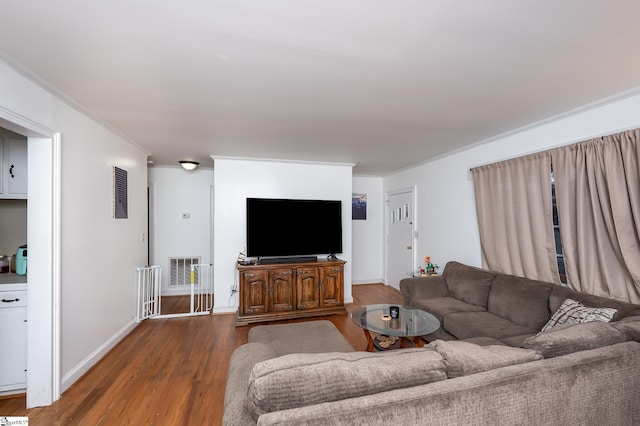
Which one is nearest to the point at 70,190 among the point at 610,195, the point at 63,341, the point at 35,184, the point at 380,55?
the point at 35,184

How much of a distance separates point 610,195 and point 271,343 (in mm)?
2946

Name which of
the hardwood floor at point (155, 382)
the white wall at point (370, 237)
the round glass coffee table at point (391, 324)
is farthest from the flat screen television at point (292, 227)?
the round glass coffee table at point (391, 324)

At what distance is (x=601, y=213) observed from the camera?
218cm

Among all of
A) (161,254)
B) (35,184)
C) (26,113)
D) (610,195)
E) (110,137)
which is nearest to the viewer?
(26,113)

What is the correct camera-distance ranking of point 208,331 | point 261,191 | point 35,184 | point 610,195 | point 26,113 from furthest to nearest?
point 261,191 → point 208,331 → point 610,195 → point 35,184 → point 26,113

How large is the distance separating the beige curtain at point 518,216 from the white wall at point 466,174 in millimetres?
175

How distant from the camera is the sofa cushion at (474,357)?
42.4 inches

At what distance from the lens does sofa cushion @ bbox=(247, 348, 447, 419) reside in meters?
0.89

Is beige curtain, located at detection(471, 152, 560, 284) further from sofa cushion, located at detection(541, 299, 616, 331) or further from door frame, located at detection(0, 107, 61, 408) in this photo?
door frame, located at detection(0, 107, 61, 408)

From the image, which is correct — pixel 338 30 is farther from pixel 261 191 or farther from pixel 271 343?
pixel 261 191

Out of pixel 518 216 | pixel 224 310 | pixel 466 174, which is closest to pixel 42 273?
pixel 224 310

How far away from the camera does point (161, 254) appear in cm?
476

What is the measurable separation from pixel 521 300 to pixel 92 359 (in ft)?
13.4

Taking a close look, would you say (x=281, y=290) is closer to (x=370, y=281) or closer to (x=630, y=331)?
(x=370, y=281)
